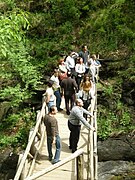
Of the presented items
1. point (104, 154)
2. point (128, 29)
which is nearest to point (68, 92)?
point (104, 154)

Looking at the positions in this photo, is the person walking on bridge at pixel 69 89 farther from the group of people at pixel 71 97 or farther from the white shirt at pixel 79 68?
the white shirt at pixel 79 68

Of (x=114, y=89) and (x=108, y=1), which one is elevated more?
(x=108, y=1)

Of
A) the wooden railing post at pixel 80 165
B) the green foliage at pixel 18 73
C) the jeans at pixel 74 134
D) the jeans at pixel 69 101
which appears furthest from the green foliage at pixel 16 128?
the wooden railing post at pixel 80 165

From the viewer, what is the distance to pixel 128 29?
20.1 metres

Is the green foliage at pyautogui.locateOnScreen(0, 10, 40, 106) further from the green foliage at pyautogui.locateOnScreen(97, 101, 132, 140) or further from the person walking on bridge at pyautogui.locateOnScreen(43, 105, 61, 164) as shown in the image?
the person walking on bridge at pyautogui.locateOnScreen(43, 105, 61, 164)

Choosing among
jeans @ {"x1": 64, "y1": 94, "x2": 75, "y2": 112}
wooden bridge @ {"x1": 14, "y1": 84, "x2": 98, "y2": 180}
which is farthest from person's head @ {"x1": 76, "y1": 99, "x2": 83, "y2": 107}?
jeans @ {"x1": 64, "y1": 94, "x2": 75, "y2": 112}

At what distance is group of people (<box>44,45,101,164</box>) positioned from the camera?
9.70 meters

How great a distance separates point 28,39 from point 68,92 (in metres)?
9.43

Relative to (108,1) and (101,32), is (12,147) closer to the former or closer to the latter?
(101,32)

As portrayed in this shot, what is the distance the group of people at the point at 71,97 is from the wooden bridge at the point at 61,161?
0.32 metres

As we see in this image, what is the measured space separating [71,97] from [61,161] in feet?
17.8

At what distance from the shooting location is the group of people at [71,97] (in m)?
9.70

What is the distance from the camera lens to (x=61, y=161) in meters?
7.61

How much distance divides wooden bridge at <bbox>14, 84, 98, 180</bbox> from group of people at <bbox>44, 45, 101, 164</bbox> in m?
0.32
